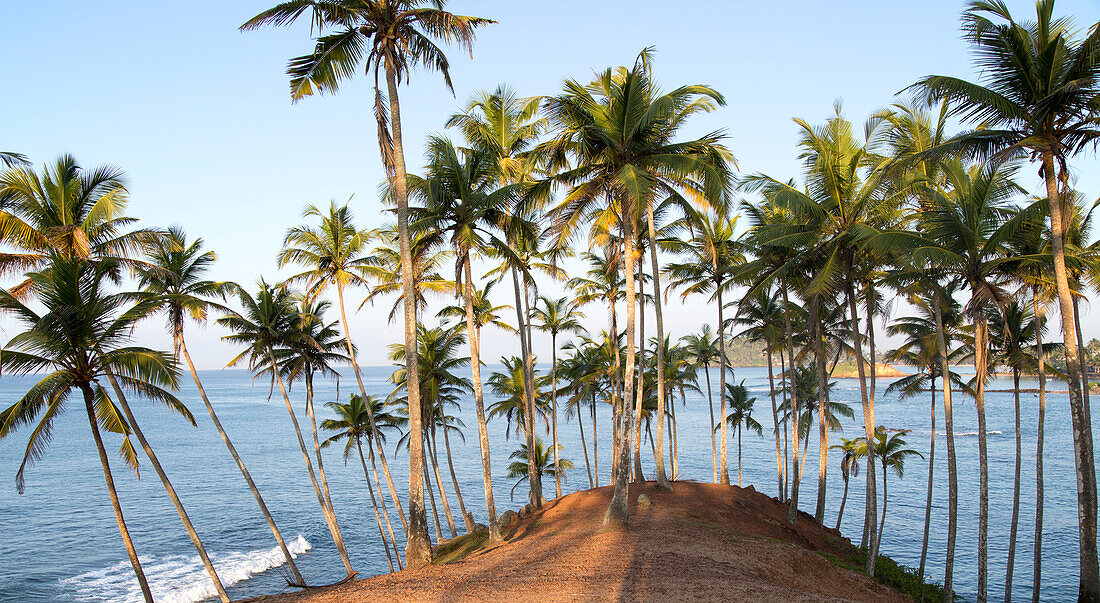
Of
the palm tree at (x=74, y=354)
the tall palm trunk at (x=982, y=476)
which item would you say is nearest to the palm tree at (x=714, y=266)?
the tall palm trunk at (x=982, y=476)

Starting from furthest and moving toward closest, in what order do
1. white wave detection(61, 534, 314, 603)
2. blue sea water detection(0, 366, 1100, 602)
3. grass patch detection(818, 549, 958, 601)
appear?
blue sea water detection(0, 366, 1100, 602) < white wave detection(61, 534, 314, 603) < grass patch detection(818, 549, 958, 601)

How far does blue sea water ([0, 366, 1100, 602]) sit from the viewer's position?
87.6ft

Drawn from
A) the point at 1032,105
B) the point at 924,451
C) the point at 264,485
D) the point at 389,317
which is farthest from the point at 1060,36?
the point at 924,451

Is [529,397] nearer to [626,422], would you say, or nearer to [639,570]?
[626,422]

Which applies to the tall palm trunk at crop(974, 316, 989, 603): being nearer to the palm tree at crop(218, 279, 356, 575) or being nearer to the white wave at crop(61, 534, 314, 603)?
the palm tree at crop(218, 279, 356, 575)

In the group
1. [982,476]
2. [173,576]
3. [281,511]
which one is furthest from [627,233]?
[281,511]

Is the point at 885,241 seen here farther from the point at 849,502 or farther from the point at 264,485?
the point at 264,485

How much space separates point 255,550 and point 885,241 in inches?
1272

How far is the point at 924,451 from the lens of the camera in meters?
59.1

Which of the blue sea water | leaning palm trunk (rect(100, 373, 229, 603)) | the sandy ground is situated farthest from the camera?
the blue sea water

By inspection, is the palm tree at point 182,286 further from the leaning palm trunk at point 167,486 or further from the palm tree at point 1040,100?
the palm tree at point 1040,100

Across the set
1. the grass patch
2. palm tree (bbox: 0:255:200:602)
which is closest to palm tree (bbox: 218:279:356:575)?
palm tree (bbox: 0:255:200:602)

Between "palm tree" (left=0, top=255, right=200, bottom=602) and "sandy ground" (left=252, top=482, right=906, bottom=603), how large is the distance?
20.5ft

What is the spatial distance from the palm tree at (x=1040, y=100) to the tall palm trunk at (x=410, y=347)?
1113 cm
